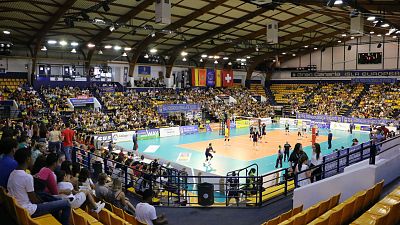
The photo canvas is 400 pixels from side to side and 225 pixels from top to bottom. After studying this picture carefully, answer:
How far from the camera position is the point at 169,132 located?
3262 cm

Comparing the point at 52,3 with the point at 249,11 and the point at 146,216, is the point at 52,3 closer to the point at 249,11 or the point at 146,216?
the point at 249,11

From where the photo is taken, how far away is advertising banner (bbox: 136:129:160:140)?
3009 cm

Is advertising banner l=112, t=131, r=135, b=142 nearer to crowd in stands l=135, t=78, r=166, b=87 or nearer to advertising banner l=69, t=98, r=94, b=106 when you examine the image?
advertising banner l=69, t=98, r=94, b=106

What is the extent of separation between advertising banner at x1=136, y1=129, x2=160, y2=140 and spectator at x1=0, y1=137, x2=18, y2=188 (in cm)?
2443

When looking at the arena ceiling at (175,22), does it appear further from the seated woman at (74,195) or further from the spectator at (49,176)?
the spectator at (49,176)

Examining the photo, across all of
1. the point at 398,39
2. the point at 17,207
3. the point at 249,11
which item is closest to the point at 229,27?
the point at 249,11

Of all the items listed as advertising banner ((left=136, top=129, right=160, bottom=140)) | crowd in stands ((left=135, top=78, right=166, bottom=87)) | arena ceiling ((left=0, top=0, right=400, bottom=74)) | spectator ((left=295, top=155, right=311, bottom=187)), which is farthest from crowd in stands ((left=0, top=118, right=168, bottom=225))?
crowd in stands ((left=135, top=78, right=166, bottom=87))

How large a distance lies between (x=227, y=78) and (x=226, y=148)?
972 inches

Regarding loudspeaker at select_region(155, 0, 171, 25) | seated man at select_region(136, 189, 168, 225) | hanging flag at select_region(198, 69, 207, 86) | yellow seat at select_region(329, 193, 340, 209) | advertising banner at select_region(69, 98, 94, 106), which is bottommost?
yellow seat at select_region(329, 193, 340, 209)

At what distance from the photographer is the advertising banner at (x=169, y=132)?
32088mm

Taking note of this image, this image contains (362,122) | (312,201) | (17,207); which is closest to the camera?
(17,207)

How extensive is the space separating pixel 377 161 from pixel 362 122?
105 ft

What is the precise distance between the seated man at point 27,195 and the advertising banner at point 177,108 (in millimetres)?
30084

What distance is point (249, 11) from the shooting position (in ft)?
96.6
